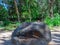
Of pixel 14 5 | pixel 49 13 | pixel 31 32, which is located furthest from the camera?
pixel 49 13

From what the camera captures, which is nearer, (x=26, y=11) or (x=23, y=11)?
(x=26, y=11)

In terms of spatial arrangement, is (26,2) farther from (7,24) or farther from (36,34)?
(36,34)

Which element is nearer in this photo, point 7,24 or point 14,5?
point 7,24

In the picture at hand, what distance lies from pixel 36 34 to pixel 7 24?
8.23 metres

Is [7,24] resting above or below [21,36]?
below

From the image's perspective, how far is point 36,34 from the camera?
17.0 ft

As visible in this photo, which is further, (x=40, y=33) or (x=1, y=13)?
(x=1, y=13)

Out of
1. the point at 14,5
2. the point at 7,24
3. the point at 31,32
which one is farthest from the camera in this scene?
the point at 14,5

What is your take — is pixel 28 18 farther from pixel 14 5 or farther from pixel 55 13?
pixel 55 13

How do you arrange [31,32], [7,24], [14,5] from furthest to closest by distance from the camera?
[14,5], [7,24], [31,32]

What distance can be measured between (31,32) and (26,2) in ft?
32.0

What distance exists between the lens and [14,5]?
1461cm

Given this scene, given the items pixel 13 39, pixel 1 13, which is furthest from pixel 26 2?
pixel 13 39

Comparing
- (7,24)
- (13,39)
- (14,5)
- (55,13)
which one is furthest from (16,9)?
→ (13,39)
